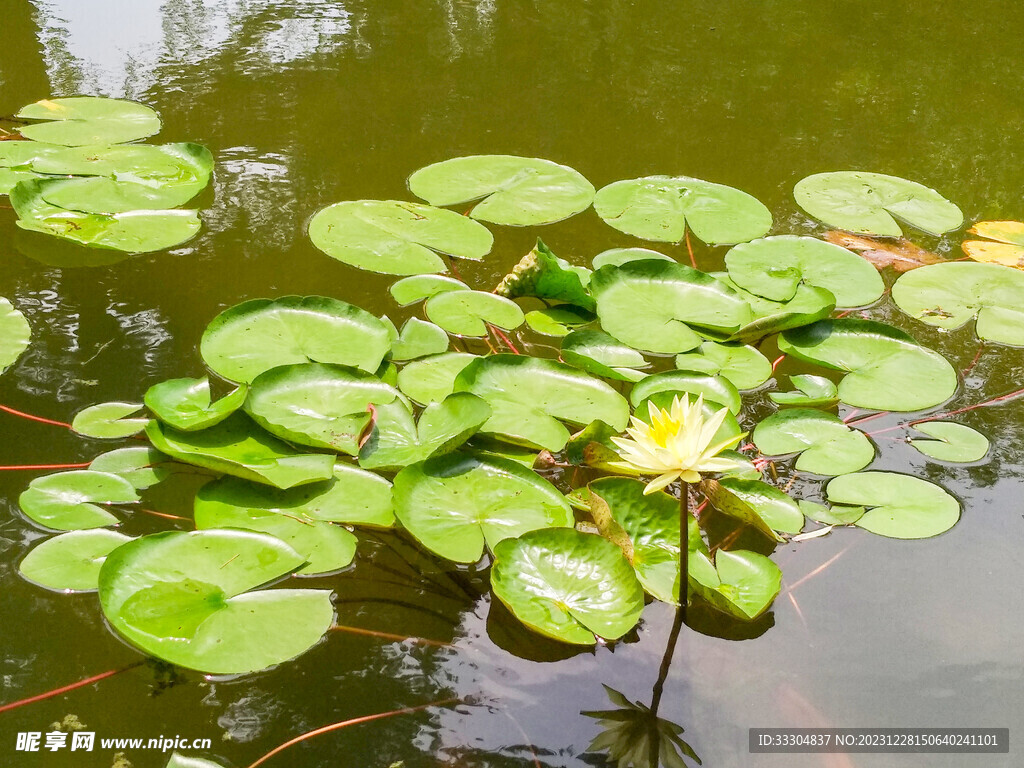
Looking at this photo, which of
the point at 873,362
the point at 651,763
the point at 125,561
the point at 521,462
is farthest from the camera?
the point at 873,362

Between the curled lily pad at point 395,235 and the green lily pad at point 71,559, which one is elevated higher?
the curled lily pad at point 395,235

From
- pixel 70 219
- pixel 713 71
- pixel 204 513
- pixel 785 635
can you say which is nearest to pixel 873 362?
pixel 785 635

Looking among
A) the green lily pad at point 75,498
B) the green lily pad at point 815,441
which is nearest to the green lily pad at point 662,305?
the green lily pad at point 815,441

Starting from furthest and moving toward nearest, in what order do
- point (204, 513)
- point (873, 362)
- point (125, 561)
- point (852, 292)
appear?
point (852, 292)
point (873, 362)
point (204, 513)
point (125, 561)

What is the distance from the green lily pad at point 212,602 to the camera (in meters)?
1.11

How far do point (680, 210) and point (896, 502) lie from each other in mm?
961

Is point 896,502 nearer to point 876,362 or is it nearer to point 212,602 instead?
point 876,362

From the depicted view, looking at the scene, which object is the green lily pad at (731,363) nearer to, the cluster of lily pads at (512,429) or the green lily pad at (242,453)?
the cluster of lily pads at (512,429)

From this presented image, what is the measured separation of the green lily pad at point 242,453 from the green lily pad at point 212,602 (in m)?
0.11

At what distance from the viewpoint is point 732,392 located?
157 centimetres

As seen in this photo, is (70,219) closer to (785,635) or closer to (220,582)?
(220,582)

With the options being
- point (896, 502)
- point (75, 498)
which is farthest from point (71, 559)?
point (896, 502)

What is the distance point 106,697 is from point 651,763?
26.8 inches

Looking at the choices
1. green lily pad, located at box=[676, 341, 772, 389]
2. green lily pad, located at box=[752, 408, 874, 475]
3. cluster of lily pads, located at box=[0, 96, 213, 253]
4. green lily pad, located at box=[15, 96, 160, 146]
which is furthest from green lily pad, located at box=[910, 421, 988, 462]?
green lily pad, located at box=[15, 96, 160, 146]
